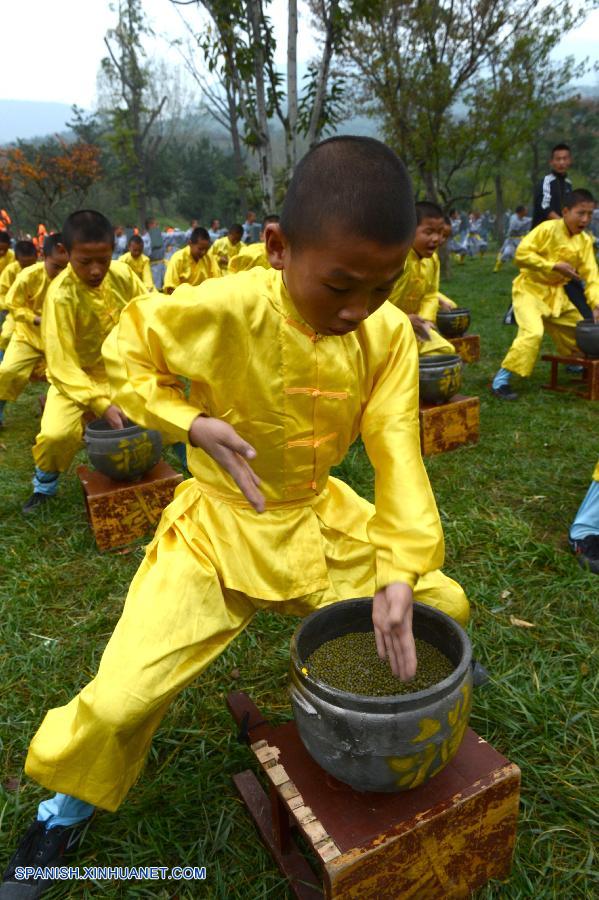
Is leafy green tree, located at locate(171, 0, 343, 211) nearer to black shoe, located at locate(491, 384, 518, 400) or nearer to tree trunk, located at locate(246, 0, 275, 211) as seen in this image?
tree trunk, located at locate(246, 0, 275, 211)

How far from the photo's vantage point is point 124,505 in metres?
3.98

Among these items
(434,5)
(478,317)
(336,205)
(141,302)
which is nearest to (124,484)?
(141,302)

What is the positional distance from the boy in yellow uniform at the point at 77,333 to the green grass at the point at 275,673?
0.45 meters

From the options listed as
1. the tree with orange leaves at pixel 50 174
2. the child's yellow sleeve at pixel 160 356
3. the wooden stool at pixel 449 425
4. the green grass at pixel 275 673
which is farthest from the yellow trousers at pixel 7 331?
the tree with orange leaves at pixel 50 174

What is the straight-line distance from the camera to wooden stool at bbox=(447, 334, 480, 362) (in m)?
7.81

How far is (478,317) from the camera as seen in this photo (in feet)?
35.4

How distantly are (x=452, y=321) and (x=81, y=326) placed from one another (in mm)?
4705

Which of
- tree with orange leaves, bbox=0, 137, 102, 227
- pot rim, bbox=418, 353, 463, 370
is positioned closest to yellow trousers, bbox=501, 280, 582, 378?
pot rim, bbox=418, 353, 463, 370

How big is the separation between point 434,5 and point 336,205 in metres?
15.1

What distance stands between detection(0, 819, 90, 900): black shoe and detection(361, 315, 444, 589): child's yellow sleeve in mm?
1315

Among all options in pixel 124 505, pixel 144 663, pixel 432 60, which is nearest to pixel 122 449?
Answer: pixel 124 505

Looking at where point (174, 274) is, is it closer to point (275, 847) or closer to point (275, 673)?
point (275, 673)

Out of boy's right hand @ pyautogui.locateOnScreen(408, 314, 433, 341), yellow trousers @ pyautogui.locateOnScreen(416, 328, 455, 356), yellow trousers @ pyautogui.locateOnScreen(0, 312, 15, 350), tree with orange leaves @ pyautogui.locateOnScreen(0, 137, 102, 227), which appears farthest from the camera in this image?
tree with orange leaves @ pyautogui.locateOnScreen(0, 137, 102, 227)

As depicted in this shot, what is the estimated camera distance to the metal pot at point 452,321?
7.59 m
